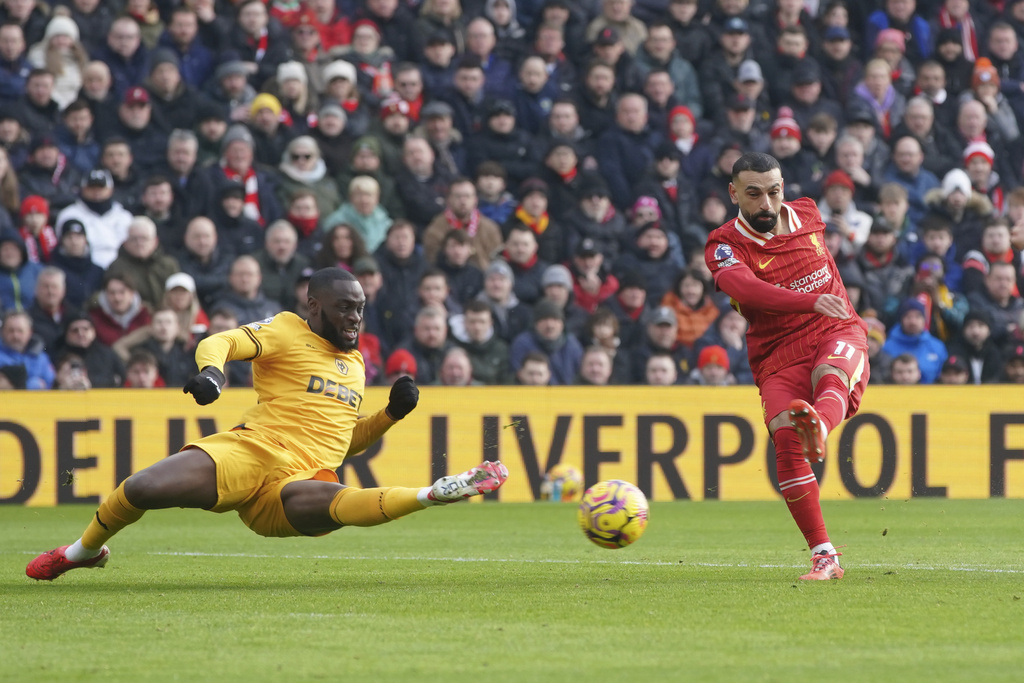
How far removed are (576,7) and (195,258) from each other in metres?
5.81

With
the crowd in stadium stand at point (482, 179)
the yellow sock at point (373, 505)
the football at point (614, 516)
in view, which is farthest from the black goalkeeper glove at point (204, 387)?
the crowd in stadium stand at point (482, 179)

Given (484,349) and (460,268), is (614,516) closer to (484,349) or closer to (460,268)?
(484,349)

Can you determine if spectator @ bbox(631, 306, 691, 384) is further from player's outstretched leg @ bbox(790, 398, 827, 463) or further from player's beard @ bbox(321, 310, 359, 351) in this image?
player's outstretched leg @ bbox(790, 398, 827, 463)

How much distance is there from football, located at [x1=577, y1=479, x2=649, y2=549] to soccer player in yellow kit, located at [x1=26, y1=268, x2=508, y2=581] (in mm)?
870

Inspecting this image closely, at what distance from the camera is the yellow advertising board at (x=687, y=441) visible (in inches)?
583

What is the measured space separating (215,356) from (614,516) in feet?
7.16

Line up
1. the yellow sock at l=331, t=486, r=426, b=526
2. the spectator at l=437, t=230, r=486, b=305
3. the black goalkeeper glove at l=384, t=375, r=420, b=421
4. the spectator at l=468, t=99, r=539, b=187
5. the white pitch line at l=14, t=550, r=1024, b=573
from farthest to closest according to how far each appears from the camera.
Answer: the spectator at l=468, t=99, r=539, b=187
the spectator at l=437, t=230, r=486, b=305
the white pitch line at l=14, t=550, r=1024, b=573
the black goalkeeper glove at l=384, t=375, r=420, b=421
the yellow sock at l=331, t=486, r=426, b=526

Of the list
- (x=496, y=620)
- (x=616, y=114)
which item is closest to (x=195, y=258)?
(x=616, y=114)

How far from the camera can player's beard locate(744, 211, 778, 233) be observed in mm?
8008

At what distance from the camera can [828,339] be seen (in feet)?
26.2

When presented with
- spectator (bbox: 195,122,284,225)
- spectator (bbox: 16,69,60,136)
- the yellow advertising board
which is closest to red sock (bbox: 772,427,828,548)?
the yellow advertising board

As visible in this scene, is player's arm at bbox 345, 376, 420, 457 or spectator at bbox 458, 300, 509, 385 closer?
player's arm at bbox 345, 376, 420, 457

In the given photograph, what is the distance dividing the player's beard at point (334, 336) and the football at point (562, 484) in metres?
6.89

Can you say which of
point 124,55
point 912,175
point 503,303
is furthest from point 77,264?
point 912,175
